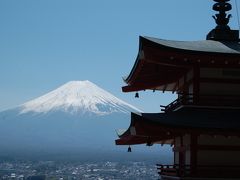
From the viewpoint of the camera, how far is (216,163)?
17.0 metres

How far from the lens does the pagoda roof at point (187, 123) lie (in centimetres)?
1557

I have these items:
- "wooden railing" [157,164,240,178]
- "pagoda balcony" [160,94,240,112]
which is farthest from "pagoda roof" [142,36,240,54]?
"wooden railing" [157,164,240,178]

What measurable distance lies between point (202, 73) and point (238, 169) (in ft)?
10.5

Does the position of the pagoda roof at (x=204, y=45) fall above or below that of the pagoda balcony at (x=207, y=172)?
above

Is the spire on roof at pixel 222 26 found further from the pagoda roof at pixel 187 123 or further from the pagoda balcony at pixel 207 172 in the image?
the pagoda balcony at pixel 207 172

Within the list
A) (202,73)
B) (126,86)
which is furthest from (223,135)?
(126,86)

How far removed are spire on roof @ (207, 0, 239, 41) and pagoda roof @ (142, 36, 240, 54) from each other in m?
0.34

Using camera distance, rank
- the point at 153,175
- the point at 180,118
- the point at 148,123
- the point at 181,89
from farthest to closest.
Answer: the point at 153,175 → the point at 181,89 → the point at 180,118 → the point at 148,123

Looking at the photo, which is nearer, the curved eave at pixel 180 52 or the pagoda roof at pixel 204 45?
the curved eave at pixel 180 52

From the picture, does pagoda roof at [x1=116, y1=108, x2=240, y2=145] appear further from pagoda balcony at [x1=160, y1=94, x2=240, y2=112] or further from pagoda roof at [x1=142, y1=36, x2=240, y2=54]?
pagoda roof at [x1=142, y1=36, x2=240, y2=54]

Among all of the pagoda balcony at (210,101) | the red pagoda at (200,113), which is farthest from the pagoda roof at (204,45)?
the pagoda balcony at (210,101)

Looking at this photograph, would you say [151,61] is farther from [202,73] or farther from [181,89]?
[181,89]

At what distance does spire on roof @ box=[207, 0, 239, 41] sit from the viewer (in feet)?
63.2

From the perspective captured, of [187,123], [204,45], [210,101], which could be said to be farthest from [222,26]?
[187,123]
